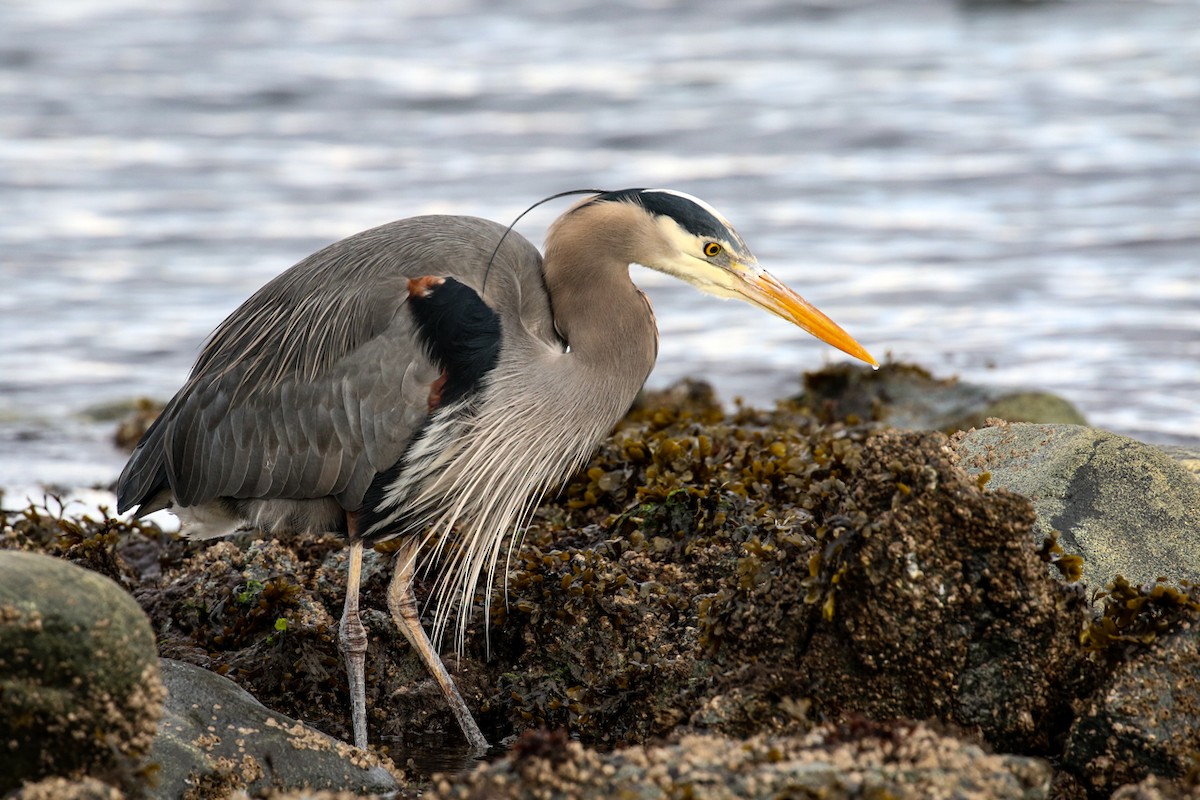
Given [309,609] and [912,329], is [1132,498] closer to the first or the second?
[309,609]

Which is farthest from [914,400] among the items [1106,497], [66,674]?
[66,674]

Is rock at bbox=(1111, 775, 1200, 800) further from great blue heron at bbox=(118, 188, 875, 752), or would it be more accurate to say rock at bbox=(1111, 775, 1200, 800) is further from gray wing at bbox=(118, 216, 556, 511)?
gray wing at bbox=(118, 216, 556, 511)

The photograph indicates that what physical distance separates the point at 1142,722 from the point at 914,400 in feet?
16.4

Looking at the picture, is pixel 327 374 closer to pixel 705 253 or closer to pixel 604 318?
pixel 604 318

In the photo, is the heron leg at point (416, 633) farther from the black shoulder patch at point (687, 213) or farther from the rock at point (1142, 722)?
the rock at point (1142, 722)

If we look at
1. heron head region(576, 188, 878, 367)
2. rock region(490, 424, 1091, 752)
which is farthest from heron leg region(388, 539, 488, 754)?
heron head region(576, 188, 878, 367)

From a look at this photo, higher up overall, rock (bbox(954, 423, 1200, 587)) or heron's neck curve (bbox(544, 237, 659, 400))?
heron's neck curve (bbox(544, 237, 659, 400))

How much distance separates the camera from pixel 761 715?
375cm

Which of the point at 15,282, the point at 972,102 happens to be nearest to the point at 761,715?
the point at 15,282

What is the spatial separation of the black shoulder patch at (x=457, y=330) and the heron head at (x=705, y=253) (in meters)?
0.59

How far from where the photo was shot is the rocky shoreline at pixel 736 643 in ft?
10.4

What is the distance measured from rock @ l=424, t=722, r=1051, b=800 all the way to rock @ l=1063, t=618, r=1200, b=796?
1.90 feet

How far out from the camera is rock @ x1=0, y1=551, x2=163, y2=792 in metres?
3.19

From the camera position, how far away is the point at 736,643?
3994 millimetres
